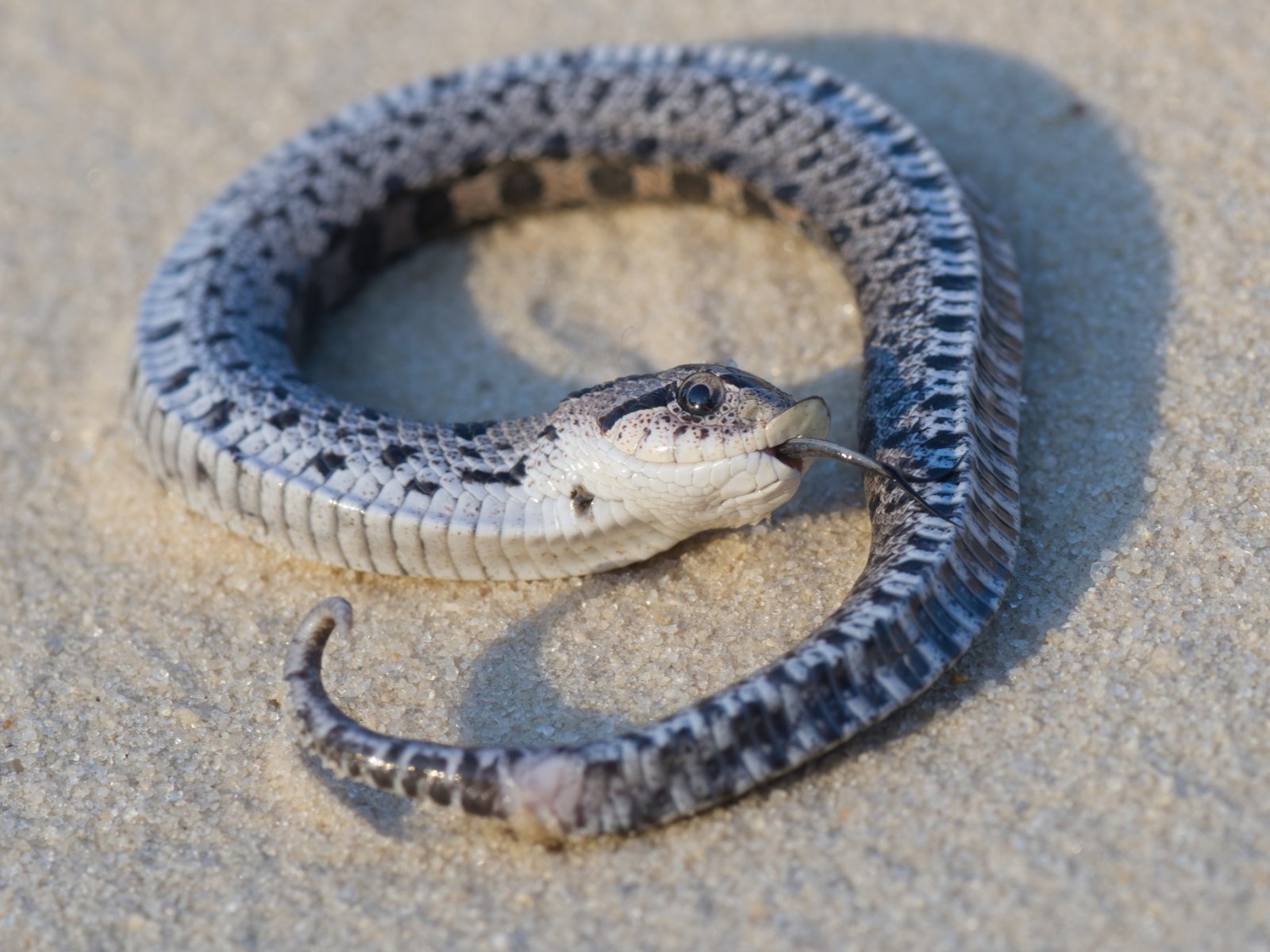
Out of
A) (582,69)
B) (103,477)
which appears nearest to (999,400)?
(582,69)

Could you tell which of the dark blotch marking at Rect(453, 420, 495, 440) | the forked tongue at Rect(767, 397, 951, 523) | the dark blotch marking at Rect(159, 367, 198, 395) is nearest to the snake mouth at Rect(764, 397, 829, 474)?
the forked tongue at Rect(767, 397, 951, 523)

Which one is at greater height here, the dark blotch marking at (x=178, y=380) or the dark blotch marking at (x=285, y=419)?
the dark blotch marking at (x=178, y=380)

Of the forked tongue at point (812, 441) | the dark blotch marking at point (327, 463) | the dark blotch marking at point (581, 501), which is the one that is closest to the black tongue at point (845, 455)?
the forked tongue at point (812, 441)

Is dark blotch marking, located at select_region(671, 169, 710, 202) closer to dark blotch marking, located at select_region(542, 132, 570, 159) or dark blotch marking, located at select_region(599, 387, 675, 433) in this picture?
dark blotch marking, located at select_region(542, 132, 570, 159)

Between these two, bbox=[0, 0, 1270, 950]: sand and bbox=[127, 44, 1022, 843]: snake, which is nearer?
bbox=[0, 0, 1270, 950]: sand

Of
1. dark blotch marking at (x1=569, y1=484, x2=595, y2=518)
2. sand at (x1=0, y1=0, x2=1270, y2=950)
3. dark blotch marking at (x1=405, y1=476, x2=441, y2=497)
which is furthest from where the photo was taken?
dark blotch marking at (x1=405, y1=476, x2=441, y2=497)

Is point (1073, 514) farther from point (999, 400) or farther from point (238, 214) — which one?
point (238, 214)

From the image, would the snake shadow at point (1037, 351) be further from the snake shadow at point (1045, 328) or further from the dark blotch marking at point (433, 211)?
the dark blotch marking at point (433, 211)
